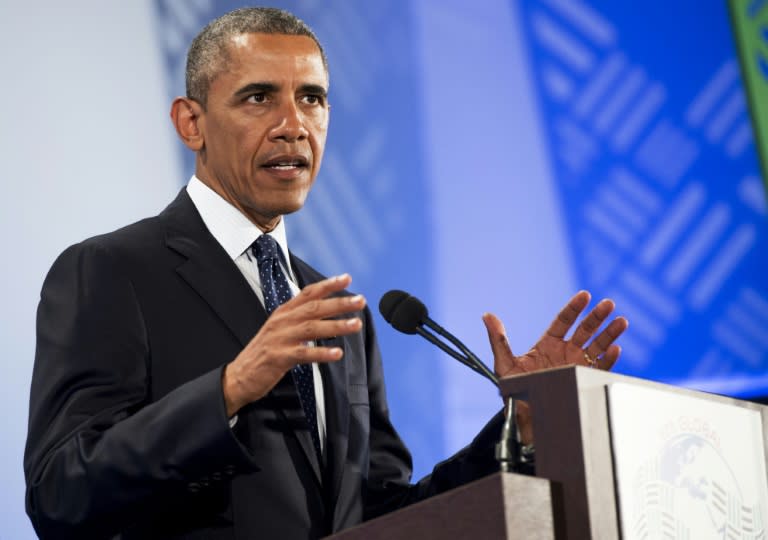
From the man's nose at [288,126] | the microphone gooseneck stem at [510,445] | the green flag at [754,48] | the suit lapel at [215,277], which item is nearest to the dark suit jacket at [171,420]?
the suit lapel at [215,277]

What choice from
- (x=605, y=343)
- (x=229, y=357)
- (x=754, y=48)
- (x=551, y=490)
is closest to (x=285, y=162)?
(x=229, y=357)

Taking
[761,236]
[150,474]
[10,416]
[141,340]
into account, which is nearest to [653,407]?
[150,474]

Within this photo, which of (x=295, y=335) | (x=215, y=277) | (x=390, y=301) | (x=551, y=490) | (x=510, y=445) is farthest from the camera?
(x=215, y=277)

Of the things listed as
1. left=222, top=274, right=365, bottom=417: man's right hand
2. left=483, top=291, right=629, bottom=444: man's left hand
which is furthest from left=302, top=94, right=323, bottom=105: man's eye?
left=222, top=274, right=365, bottom=417: man's right hand

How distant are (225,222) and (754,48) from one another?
7.62 feet

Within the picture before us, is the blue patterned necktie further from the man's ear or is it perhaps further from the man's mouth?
the man's ear

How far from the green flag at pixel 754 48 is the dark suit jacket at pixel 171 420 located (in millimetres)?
2193

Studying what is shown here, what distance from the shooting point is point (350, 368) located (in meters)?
1.89

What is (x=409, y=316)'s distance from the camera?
1554 mm

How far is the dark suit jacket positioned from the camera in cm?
134

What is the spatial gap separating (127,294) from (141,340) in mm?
85

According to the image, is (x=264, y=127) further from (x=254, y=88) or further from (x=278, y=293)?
(x=278, y=293)

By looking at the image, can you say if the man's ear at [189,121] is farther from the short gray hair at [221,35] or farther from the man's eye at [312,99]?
the man's eye at [312,99]

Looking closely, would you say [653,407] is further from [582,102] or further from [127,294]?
[582,102]
